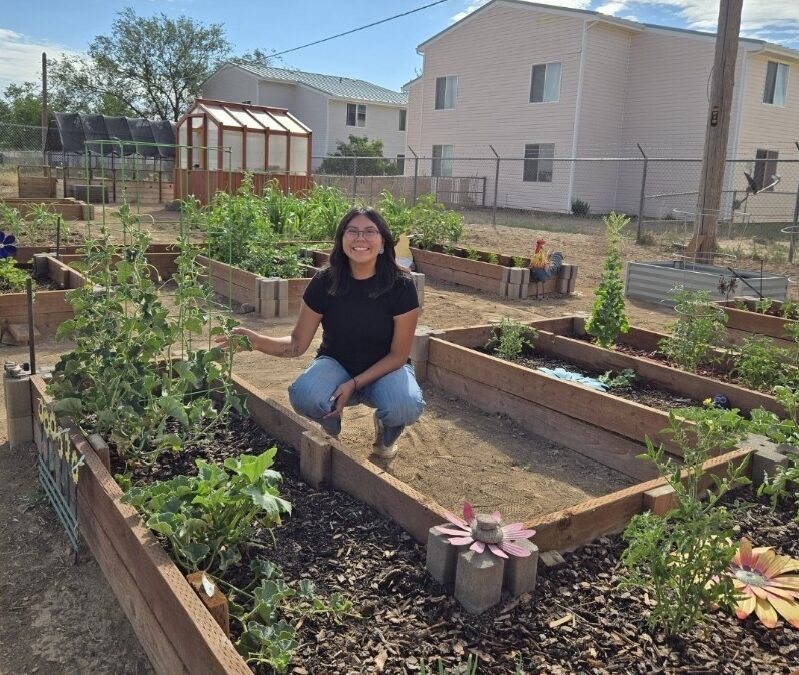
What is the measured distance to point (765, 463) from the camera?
2990mm

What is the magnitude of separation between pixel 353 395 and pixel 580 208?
20.4 m

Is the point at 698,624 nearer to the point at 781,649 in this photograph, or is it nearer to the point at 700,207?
the point at 781,649

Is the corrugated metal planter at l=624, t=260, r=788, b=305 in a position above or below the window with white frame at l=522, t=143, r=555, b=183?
below

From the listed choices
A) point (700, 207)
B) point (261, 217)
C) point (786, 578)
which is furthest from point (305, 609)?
point (700, 207)

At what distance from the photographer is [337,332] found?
3562 mm

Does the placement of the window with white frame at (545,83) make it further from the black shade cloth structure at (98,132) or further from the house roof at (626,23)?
the black shade cloth structure at (98,132)

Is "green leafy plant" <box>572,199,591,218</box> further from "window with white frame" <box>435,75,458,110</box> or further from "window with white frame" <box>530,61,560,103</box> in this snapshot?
"window with white frame" <box>435,75,458,110</box>

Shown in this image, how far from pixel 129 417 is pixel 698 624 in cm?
213

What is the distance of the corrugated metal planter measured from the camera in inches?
317

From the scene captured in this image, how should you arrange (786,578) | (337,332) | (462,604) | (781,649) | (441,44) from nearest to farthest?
1. (781,649)
2. (462,604)
3. (786,578)
4. (337,332)
5. (441,44)

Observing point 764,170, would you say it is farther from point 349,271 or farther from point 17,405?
point 17,405

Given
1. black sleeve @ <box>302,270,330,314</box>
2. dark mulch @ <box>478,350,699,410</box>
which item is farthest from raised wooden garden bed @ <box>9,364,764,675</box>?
dark mulch @ <box>478,350,699,410</box>

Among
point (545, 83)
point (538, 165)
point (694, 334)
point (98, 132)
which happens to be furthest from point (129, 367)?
point (98, 132)

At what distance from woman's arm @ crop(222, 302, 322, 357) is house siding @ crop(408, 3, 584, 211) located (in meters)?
19.7
